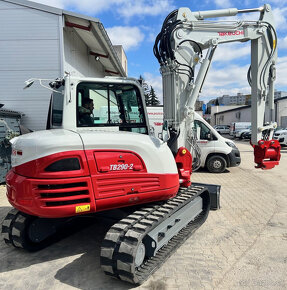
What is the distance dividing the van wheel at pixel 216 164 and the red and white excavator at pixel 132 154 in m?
4.56

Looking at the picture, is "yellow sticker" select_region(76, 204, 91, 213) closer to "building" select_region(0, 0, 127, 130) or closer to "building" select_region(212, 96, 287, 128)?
"building" select_region(212, 96, 287, 128)

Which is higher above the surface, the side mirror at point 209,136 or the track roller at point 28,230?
the side mirror at point 209,136

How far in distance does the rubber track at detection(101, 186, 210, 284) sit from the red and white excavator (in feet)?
0.04

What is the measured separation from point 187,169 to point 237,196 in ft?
9.87

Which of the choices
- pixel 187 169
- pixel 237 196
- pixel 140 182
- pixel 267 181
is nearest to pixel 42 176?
pixel 140 182

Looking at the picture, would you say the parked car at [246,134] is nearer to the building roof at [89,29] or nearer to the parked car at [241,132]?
the parked car at [241,132]

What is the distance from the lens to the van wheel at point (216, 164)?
991cm

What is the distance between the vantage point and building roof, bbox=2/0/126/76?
31.6 feet

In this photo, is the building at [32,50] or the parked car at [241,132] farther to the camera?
the parked car at [241,132]

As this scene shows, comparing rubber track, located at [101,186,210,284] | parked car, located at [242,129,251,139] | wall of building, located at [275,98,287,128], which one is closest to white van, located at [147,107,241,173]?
rubber track, located at [101,186,210,284]

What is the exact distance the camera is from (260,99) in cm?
521

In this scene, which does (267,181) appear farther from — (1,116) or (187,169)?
(1,116)

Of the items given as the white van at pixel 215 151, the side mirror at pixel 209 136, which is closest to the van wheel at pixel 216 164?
the white van at pixel 215 151

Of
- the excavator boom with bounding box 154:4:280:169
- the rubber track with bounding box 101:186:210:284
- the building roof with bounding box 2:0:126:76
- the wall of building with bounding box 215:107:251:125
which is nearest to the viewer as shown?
the rubber track with bounding box 101:186:210:284
